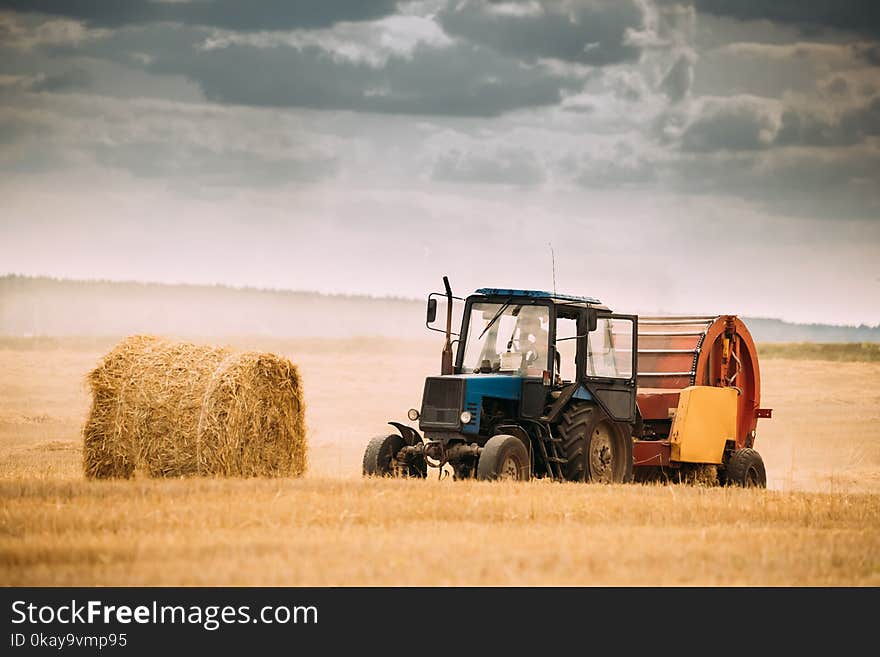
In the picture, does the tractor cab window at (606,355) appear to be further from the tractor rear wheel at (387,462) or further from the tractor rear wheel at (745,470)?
the tractor rear wheel at (745,470)

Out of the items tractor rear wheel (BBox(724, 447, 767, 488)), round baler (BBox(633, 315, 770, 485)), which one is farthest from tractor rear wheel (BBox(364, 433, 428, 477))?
tractor rear wheel (BBox(724, 447, 767, 488))

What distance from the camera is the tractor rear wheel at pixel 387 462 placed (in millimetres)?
14945

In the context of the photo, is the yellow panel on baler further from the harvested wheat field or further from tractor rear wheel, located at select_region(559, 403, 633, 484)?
the harvested wheat field

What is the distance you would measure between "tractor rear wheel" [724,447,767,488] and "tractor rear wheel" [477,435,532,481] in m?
4.84

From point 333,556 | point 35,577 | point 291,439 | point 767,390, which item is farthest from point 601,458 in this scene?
point 767,390

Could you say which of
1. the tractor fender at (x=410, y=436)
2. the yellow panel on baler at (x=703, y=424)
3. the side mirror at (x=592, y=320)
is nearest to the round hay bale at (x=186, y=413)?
the tractor fender at (x=410, y=436)

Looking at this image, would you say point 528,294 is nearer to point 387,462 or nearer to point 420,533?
point 387,462

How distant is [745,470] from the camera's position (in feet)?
60.1

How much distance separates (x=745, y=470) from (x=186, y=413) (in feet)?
26.6

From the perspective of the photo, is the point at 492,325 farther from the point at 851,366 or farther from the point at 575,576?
the point at 851,366

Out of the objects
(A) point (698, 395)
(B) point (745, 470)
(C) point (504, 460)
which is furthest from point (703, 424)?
(C) point (504, 460)

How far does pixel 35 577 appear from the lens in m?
8.02

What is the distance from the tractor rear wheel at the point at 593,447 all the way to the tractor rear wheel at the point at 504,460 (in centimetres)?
87

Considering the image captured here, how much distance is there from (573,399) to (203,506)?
5592mm
